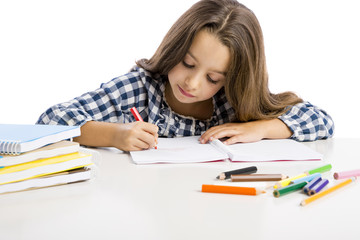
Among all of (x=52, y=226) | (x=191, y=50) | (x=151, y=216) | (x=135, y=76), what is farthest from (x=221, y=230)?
(x=135, y=76)

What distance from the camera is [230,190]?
84 centimetres

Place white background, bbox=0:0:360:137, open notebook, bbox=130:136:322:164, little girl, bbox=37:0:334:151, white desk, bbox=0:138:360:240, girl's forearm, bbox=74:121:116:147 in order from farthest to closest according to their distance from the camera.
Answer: white background, bbox=0:0:360:137
little girl, bbox=37:0:334:151
girl's forearm, bbox=74:121:116:147
open notebook, bbox=130:136:322:164
white desk, bbox=0:138:360:240

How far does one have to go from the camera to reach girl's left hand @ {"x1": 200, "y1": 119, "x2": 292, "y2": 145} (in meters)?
1.33

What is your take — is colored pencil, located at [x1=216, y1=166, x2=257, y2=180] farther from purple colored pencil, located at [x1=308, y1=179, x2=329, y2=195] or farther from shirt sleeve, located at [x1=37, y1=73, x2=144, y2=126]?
shirt sleeve, located at [x1=37, y1=73, x2=144, y2=126]

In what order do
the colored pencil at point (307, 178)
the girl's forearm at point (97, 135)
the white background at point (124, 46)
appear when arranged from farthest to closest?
the white background at point (124, 46) → the girl's forearm at point (97, 135) → the colored pencil at point (307, 178)

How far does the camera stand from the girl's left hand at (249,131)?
1325 mm

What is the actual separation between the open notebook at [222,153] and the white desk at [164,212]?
125mm

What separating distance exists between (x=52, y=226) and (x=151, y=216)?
145 mm

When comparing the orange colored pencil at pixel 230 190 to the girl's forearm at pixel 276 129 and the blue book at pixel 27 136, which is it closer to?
the blue book at pixel 27 136

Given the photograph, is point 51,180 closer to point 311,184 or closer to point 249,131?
Result: point 311,184

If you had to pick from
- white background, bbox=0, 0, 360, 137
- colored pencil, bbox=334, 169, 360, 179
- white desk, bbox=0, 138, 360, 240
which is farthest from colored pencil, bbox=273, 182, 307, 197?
white background, bbox=0, 0, 360, 137

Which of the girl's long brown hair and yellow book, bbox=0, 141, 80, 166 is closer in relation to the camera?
yellow book, bbox=0, 141, 80, 166

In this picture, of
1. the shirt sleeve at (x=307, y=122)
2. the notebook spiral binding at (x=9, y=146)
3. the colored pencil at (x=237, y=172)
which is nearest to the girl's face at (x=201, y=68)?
the shirt sleeve at (x=307, y=122)

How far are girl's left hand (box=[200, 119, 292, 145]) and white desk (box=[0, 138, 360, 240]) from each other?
366 mm
